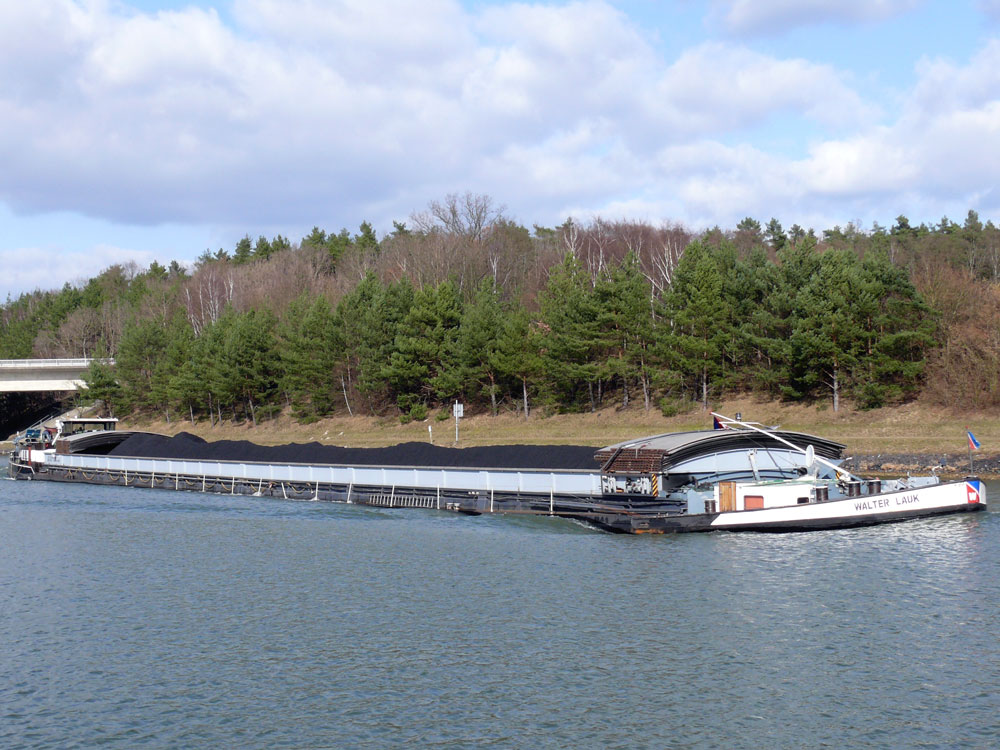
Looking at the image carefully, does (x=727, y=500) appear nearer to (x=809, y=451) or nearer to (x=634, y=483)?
(x=809, y=451)

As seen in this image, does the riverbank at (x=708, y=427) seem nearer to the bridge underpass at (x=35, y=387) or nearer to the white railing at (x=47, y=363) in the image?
the white railing at (x=47, y=363)

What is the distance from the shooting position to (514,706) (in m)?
19.5

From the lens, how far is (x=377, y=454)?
55.9m

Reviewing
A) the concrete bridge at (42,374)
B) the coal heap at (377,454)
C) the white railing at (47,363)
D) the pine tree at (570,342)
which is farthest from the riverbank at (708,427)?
the concrete bridge at (42,374)

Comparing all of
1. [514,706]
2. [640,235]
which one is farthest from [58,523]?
[640,235]

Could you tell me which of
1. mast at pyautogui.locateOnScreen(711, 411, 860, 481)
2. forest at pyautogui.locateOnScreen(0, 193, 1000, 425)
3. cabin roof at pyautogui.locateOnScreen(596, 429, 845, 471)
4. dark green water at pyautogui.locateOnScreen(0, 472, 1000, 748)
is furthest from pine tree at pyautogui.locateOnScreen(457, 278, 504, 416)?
dark green water at pyautogui.locateOnScreen(0, 472, 1000, 748)

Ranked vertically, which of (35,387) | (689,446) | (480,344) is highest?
(35,387)

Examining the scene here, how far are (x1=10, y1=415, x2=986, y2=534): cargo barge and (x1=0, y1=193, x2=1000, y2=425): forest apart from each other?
79.1ft

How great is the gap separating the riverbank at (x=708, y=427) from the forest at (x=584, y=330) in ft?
4.93

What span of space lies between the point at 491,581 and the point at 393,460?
25064 millimetres

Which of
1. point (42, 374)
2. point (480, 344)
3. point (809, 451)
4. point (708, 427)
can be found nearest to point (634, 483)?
point (809, 451)

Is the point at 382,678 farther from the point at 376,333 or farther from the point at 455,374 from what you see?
the point at 376,333

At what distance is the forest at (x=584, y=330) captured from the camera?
223 ft

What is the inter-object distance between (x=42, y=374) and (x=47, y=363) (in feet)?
11.9
